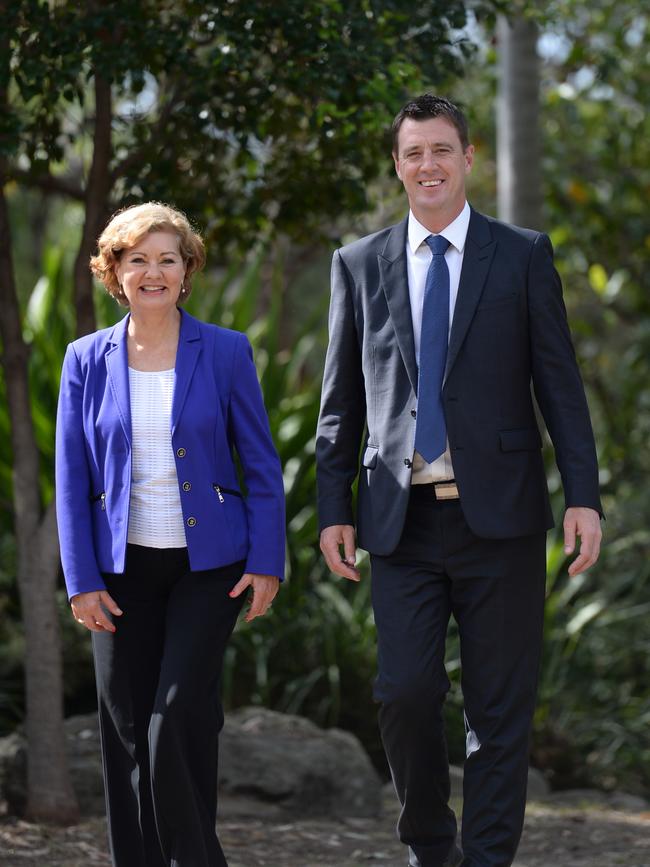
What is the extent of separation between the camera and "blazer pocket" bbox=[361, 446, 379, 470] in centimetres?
381

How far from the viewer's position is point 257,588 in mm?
3535

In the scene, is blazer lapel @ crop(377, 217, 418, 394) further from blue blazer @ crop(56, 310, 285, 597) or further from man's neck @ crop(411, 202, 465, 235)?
blue blazer @ crop(56, 310, 285, 597)

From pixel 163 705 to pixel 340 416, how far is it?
100 cm

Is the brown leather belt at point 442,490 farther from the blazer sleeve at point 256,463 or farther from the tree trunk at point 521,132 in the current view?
the tree trunk at point 521,132

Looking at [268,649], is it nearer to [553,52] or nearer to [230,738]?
[230,738]

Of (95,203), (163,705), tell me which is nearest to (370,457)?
(163,705)

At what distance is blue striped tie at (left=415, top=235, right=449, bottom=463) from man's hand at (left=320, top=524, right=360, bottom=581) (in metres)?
0.34

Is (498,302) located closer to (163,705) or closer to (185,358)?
(185,358)

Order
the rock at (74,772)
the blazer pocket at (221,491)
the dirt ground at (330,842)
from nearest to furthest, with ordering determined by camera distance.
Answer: the blazer pocket at (221,491)
the dirt ground at (330,842)
the rock at (74,772)

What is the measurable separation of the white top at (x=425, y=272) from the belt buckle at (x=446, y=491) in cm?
2

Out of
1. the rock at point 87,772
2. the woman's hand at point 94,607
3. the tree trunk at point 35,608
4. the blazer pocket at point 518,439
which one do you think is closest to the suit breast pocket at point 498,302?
the blazer pocket at point 518,439

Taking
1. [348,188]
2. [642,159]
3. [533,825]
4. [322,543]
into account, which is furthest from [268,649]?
[642,159]

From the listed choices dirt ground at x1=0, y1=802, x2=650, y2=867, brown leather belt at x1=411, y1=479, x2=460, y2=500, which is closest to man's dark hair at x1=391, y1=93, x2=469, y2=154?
brown leather belt at x1=411, y1=479, x2=460, y2=500

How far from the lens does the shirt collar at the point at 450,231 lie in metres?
3.80
